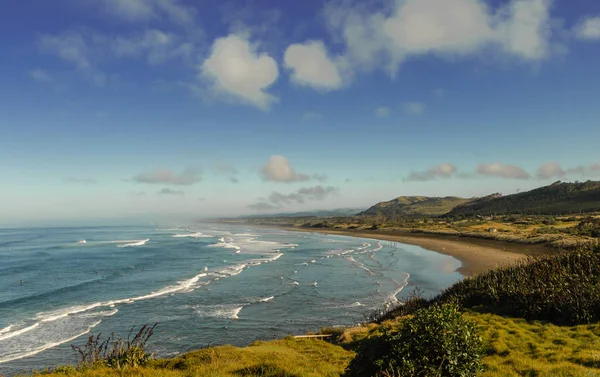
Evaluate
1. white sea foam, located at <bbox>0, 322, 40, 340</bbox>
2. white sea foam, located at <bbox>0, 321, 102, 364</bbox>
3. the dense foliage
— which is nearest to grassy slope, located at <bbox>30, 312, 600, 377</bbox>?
the dense foliage

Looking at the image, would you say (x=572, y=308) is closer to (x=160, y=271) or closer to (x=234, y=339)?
(x=234, y=339)

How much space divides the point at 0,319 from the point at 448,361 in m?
38.3

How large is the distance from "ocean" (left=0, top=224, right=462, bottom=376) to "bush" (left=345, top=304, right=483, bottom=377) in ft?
58.7

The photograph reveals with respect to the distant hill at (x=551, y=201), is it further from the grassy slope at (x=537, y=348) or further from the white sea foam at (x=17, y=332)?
the white sea foam at (x=17, y=332)

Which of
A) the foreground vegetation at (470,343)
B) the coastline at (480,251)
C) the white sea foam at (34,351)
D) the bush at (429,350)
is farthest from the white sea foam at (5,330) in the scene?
the coastline at (480,251)

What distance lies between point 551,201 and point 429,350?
18426cm

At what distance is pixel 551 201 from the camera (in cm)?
15900

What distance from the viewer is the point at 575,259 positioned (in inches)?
912

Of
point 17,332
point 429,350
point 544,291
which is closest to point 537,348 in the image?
point 544,291

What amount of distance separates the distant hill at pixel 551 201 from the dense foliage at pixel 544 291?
404 ft

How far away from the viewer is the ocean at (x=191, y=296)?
26.2 metres

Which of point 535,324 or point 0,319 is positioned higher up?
point 535,324

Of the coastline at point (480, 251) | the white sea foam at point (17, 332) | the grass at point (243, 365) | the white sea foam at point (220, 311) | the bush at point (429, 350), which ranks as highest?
the bush at point (429, 350)

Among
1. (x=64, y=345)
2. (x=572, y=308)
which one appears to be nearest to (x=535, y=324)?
(x=572, y=308)
